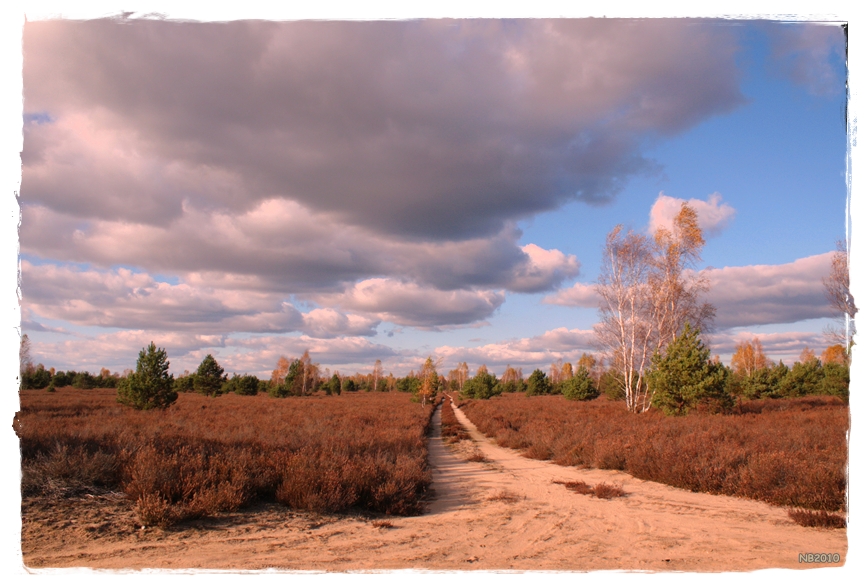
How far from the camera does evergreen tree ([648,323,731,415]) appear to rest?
1942cm

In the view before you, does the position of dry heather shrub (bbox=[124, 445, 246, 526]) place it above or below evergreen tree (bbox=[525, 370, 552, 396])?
above

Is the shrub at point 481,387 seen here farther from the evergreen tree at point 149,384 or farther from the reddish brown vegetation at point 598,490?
the reddish brown vegetation at point 598,490

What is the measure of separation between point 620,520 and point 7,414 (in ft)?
25.5

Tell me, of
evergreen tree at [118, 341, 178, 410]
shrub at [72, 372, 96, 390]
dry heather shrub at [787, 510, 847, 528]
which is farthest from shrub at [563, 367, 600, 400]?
shrub at [72, 372, 96, 390]

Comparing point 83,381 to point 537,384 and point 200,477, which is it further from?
point 200,477

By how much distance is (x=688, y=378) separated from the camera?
19.5 m

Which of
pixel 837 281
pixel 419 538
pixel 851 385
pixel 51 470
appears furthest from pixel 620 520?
pixel 837 281

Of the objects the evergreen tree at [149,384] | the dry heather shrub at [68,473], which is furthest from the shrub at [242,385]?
the dry heather shrub at [68,473]

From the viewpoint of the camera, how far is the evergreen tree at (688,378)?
19.4 meters

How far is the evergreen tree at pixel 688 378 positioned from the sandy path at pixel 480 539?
12.4 meters

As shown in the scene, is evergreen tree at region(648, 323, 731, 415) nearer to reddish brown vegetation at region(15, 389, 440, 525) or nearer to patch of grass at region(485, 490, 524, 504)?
patch of grass at region(485, 490, 524, 504)

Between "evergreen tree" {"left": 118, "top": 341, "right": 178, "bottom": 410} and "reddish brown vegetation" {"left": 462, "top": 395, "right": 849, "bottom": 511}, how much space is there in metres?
18.2

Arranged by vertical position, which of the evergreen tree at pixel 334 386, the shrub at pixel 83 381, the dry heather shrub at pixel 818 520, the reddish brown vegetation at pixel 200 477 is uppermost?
the reddish brown vegetation at pixel 200 477

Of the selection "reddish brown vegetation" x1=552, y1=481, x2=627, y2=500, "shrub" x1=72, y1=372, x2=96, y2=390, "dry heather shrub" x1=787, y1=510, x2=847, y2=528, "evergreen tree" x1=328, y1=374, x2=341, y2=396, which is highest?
"dry heather shrub" x1=787, y1=510, x2=847, y2=528
